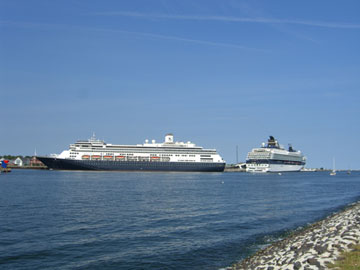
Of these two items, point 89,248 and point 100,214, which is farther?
point 100,214

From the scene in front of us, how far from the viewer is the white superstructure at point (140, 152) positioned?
113500 mm

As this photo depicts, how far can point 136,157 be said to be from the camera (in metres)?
115

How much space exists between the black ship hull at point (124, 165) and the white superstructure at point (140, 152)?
144cm

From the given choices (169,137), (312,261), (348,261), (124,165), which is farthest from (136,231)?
(169,137)

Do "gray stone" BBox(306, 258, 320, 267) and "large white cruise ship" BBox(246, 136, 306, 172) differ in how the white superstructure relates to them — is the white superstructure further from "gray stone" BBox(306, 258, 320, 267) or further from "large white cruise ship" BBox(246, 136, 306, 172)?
"gray stone" BBox(306, 258, 320, 267)

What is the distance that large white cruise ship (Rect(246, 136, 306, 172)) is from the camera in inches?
5089

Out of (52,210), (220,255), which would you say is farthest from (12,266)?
(52,210)

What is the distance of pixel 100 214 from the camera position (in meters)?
25.9

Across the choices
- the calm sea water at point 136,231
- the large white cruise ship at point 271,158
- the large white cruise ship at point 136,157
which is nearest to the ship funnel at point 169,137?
the large white cruise ship at point 136,157

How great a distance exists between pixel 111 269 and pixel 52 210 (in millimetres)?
15196

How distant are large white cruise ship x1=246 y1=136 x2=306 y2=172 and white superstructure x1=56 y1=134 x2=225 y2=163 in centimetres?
1922

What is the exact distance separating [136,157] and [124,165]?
4.71 meters

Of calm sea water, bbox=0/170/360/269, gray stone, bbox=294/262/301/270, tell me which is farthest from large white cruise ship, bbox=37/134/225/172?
gray stone, bbox=294/262/301/270

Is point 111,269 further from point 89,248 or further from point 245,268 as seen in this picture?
point 245,268
